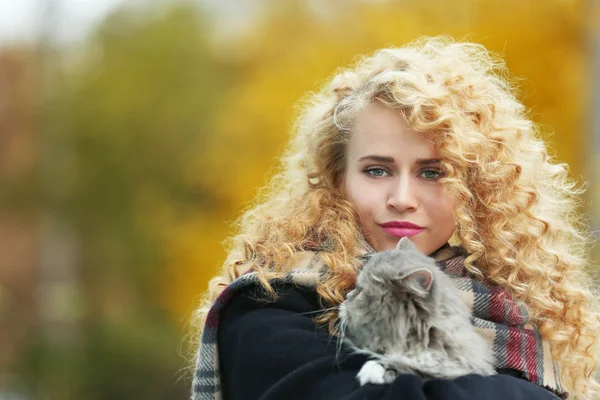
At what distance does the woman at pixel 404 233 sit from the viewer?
3.32 m

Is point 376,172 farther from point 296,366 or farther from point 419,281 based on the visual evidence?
point 296,366

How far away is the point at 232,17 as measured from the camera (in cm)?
2589

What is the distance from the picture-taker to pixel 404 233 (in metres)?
3.64

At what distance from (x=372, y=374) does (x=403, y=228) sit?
2.44 ft

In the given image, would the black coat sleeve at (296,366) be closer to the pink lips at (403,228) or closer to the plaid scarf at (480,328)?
the plaid scarf at (480,328)

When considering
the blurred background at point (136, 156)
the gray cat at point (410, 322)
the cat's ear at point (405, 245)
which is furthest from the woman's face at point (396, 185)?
the blurred background at point (136, 156)

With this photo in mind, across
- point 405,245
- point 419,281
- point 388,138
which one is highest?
point 388,138

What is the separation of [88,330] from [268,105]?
9.12 meters

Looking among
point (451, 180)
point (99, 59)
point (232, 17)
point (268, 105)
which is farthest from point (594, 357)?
point (99, 59)

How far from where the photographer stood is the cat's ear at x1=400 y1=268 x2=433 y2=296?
10.6 ft

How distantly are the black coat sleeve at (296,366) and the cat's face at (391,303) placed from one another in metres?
0.09

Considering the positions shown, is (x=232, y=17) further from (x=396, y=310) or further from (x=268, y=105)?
(x=396, y=310)

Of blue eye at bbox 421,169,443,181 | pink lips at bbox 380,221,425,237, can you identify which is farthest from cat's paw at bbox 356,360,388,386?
blue eye at bbox 421,169,443,181

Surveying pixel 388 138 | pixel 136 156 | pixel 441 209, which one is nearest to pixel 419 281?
pixel 441 209
